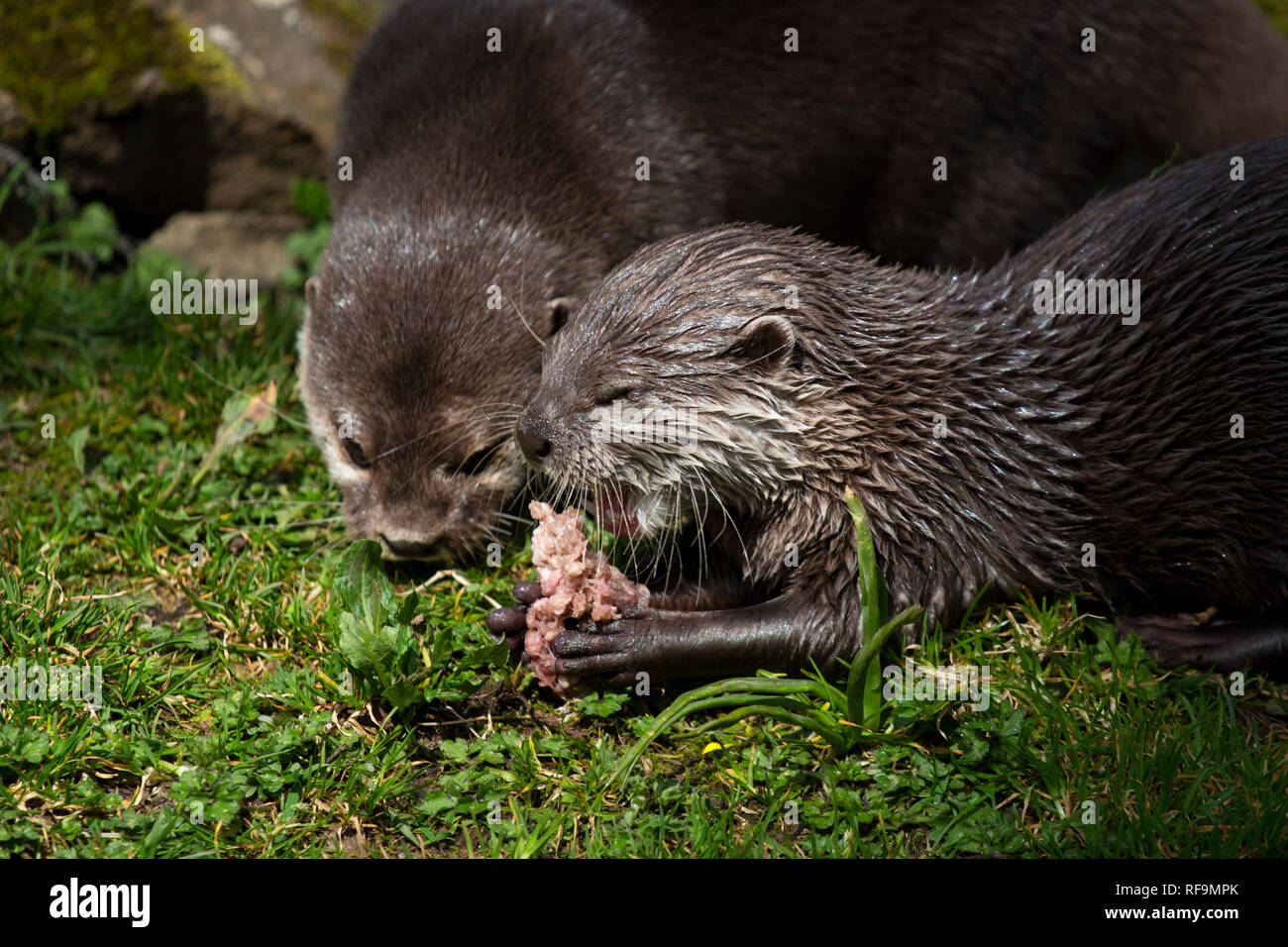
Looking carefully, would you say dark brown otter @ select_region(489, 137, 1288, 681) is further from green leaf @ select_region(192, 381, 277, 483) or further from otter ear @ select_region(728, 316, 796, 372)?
green leaf @ select_region(192, 381, 277, 483)

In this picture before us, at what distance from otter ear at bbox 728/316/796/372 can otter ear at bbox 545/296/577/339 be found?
28.6 inches

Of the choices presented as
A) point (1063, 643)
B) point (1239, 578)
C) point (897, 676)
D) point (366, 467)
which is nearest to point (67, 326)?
point (366, 467)

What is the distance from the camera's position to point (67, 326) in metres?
3.74

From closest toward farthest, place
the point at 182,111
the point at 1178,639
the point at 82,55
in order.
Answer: the point at 1178,639, the point at 82,55, the point at 182,111

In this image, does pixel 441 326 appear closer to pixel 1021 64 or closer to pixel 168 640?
pixel 168 640

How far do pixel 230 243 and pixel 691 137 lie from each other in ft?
6.15

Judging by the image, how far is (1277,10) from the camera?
5574 millimetres

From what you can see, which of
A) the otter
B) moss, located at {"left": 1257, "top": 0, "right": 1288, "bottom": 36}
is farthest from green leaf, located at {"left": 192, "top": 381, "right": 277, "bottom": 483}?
moss, located at {"left": 1257, "top": 0, "right": 1288, "bottom": 36}

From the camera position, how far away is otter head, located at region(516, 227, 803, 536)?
2564 mm

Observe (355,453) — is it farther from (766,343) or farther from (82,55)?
(82,55)

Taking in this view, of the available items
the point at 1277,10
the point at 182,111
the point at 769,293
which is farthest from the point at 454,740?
the point at 1277,10

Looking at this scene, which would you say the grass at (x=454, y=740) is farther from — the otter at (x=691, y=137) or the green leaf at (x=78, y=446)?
the otter at (x=691, y=137)

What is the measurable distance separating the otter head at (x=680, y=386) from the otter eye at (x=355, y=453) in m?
0.56

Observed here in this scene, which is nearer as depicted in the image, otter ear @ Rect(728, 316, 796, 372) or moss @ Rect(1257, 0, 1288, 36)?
otter ear @ Rect(728, 316, 796, 372)
